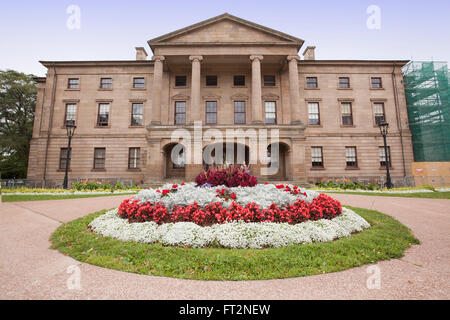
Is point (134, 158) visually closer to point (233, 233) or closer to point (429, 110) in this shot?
point (233, 233)

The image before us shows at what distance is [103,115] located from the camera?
24312 millimetres

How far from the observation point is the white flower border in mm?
4023

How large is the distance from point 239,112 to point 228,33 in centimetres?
805

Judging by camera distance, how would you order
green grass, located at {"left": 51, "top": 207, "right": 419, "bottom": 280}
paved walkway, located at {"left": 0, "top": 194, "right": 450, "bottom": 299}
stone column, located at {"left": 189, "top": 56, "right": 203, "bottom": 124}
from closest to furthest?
paved walkway, located at {"left": 0, "top": 194, "right": 450, "bottom": 299} < green grass, located at {"left": 51, "top": 207, "right": 419, "bottom": 280} < stone column, located at {"left": 189, "top": 56, "right": 203, "bottom": 124}

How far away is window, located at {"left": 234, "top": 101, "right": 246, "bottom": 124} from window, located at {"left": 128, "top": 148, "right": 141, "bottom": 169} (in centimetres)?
1135

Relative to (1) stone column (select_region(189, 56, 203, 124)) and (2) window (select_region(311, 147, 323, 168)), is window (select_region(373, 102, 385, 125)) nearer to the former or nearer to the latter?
(2) window (select_region(311, 147, 323, 168))

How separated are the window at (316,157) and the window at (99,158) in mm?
23040

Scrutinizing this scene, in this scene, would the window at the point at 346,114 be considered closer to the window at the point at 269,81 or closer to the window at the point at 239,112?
the window at the point at 269,81

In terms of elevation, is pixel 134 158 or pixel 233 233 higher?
pixel 134 158

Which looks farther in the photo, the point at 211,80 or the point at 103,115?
the point at 211,80

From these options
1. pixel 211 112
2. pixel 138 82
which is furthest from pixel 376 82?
pixel 138 82

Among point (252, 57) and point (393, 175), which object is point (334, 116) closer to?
point (393, 175)

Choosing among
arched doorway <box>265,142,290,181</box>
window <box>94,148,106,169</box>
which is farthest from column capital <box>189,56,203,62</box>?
window <box>94,148,106,169</box>

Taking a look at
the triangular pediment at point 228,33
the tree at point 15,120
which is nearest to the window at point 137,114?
the triangular pediment at point 228,33
